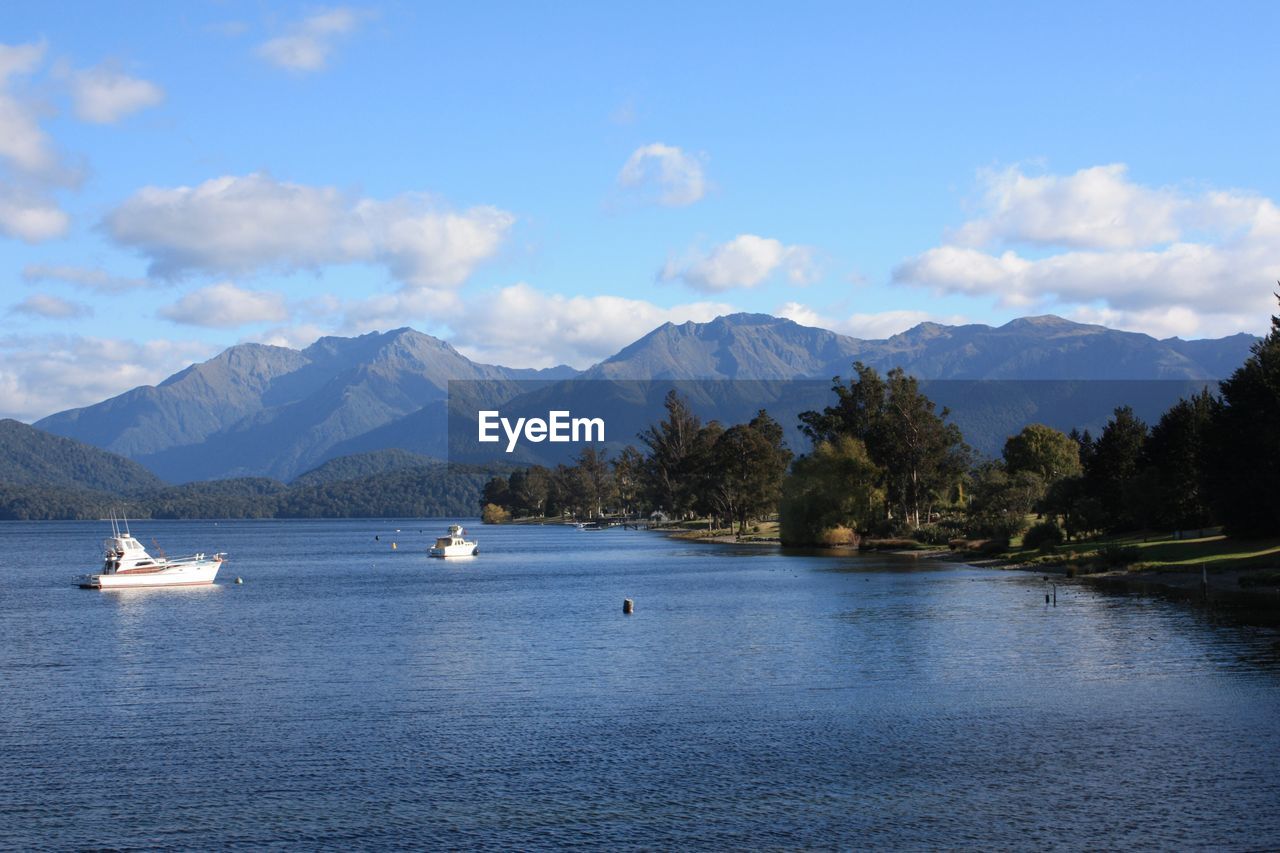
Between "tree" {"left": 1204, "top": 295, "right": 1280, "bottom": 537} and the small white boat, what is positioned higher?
"tree" {"left": 1204, "top": 295, "right": 1280, "bottom": 537}

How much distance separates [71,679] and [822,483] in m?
115

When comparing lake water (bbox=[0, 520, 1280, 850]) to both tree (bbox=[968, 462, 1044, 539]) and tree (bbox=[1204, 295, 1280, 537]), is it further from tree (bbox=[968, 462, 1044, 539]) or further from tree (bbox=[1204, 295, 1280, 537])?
tree (bbox=[968, 462, 1044, 539])

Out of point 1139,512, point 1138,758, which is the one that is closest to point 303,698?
point 1138,758

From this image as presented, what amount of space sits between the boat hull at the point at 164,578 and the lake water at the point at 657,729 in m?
31.8

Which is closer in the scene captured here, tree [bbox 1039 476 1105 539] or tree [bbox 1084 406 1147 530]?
tree [bbox 1039 476 1105 539]

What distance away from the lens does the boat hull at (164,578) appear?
378 ft

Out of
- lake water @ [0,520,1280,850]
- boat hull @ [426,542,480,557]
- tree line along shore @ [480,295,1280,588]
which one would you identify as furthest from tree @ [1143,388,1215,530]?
boat hull @ [426,542,480,557]

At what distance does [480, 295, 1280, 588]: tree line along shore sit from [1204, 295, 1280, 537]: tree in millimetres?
126

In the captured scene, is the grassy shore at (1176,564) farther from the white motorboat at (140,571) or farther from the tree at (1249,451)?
the white motorboat at (140,571)

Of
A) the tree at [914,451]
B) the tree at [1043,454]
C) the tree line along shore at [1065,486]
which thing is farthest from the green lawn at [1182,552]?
the tree at [1043,454]

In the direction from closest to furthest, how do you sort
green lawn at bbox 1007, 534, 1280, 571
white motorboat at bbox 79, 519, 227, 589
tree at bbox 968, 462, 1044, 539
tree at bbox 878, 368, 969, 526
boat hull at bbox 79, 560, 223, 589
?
green lawn at bbox 1007, 534, 1280, 571
boat hull at bbox 79, 560, 223, 589
white motorboat at bbox 79, 519, 227, 589
tree at bbox 968, 462, 1044, 539
tree at bbox 878, 368, 969, 526

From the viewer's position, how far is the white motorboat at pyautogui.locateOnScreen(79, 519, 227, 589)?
379 feet

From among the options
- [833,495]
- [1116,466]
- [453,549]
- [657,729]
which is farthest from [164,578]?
[1116,466]

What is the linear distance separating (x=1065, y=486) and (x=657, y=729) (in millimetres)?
95162
